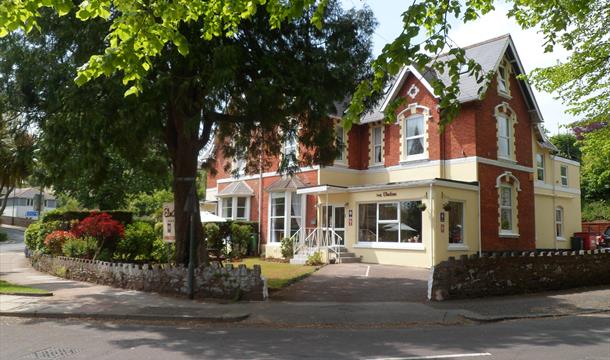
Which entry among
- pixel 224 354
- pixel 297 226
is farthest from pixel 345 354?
pixel 297 226

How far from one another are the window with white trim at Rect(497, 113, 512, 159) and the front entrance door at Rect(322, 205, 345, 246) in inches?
308

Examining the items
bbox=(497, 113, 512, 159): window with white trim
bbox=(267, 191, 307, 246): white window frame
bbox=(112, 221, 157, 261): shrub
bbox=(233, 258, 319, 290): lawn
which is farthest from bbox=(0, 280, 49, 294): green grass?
bbox=(497, 113, 512, 159): window with white trim

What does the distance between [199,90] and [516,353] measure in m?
8.94

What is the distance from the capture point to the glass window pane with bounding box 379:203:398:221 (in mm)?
21703

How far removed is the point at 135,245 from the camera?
68.1 ft

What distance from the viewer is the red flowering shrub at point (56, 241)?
19594 mm

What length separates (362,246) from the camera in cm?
2244

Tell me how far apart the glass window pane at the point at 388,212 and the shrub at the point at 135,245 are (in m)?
9.71

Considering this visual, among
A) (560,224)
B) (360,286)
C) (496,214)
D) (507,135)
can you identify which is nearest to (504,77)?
(507,135)

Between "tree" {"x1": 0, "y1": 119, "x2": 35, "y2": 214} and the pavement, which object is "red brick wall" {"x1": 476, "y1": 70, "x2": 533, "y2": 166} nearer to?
the pavement

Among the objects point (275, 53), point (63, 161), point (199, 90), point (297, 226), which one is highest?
point (275, 53)

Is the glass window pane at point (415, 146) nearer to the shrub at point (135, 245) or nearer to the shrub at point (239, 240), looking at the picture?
the shrub at point (239, 240)

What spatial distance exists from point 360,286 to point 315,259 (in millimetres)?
6309

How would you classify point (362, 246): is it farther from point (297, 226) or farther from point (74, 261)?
point (74, 261)
